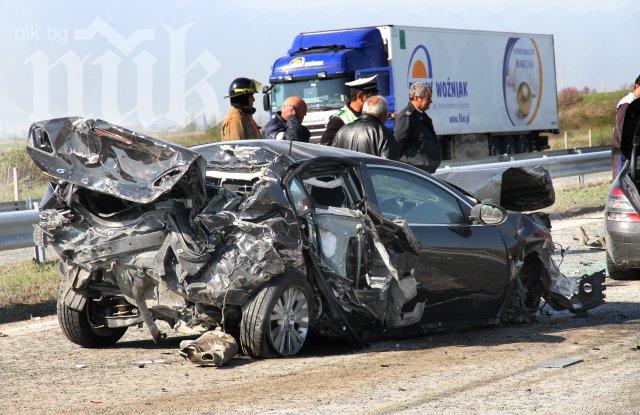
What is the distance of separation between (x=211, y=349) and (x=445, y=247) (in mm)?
2016

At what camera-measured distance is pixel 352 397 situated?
6.72m

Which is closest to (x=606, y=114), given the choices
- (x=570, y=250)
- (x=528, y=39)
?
(x=528, y=39)

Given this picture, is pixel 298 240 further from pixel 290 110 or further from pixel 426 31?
pixel 426 31

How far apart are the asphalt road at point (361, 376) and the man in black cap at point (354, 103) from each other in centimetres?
307

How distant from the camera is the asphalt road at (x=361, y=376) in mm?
6535

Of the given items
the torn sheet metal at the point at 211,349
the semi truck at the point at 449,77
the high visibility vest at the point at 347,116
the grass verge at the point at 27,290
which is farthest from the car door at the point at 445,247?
the semi truck at the point at 449,77

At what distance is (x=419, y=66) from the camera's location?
1307 inches

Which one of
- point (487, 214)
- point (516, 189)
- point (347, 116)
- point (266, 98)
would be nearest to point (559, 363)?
point (487, 214)

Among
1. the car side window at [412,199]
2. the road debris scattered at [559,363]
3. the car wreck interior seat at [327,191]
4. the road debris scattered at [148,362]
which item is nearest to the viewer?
the road debris scattered at [559,363]

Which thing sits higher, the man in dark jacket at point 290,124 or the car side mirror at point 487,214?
the man in dark jacket at point 290,124

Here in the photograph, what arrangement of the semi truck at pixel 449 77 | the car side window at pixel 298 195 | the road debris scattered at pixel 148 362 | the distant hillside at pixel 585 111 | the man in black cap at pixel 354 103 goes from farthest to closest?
1. the distant hillside at pixel 585 111
2. the semi truck at pixel 449 77
3. the man in black cap at pixel 354 103
4. the car side window at pixel 298 195
5. the road debris scattered at pixel 148 362

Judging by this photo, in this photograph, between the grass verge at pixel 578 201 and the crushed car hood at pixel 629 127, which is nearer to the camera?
the crushed car hood at pixel 629 127

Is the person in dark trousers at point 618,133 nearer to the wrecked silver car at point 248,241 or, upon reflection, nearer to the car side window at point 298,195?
the wrecked silver car at point 248,241

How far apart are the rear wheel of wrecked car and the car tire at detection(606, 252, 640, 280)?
4.87 metres
